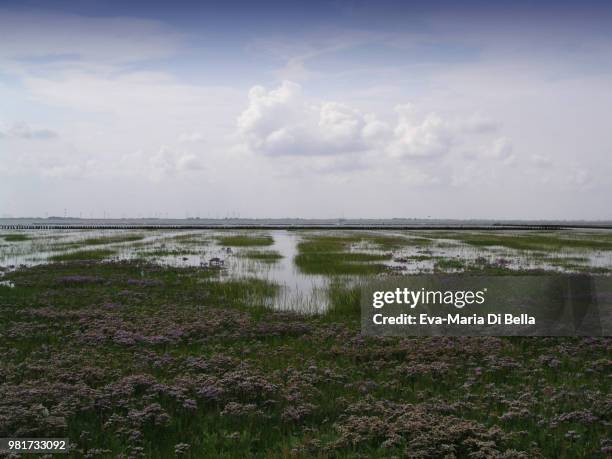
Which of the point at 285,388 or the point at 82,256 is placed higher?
the point at 82,256

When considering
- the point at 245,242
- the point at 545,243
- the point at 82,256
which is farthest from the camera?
the point at 245,242

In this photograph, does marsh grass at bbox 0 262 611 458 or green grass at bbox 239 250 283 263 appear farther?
green grass at bbox 239 250 283 263

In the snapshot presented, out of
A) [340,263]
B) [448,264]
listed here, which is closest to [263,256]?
[340,263]

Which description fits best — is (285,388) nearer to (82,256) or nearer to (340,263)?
(340,263)

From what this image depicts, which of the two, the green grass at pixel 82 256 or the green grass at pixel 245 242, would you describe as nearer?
the green grass at pixel 82 256

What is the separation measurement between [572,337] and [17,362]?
53.1ft

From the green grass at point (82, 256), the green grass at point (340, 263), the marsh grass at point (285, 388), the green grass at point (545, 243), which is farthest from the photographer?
the green grass at point (545, 243)

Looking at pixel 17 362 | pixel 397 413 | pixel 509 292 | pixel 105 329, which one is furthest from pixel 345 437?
pixel 509 292

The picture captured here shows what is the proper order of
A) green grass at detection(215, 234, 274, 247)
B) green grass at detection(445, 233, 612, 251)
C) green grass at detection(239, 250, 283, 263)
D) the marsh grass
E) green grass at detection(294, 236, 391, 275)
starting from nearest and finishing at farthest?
the marsh grass
green grass at detection(294, 236, 391, 275)
green grass at detection(239, 250, 283, 263)
green grass at detection(445, 233, 612, 251)
green grass at detection(215, 234, 274, 247)

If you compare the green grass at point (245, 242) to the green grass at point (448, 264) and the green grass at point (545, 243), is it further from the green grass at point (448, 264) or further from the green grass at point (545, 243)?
the green grass at point (448, 264)

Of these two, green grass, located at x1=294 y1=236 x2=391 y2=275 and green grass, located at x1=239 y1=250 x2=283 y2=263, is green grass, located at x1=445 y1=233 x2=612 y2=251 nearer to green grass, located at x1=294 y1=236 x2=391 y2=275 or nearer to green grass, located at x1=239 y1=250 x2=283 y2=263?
green grass, located at x1=294 y1=236 x2=391 y2=275

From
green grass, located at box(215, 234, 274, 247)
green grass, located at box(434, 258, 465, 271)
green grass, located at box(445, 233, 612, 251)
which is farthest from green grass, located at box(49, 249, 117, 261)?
green grass, located at box(445, 233, 612, 251)

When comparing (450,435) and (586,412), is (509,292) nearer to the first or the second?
(586,412)

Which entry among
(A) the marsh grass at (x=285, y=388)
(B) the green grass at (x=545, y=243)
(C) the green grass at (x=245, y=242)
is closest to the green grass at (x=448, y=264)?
(A) the marsh grass at (x=285, y=388)
